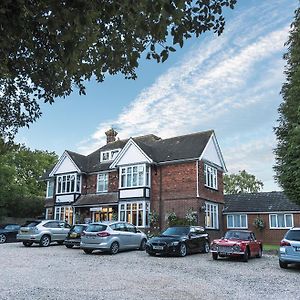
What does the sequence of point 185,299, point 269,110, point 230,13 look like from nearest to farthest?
point 230,13, point 185,299, point 269,110

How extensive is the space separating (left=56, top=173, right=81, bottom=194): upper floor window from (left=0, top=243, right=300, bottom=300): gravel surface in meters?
19.2

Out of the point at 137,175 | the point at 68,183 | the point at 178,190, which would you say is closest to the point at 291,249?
the point at 178,190

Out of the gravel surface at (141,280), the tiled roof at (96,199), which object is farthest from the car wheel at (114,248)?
the tiled roof at (96,199)

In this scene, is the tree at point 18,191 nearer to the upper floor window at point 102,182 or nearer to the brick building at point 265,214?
the upper floor window at point 102,182

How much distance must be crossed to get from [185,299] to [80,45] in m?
6.13

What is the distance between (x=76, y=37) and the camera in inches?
169

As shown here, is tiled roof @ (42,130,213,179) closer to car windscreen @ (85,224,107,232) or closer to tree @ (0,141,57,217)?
tree @ (0,141,57,217)

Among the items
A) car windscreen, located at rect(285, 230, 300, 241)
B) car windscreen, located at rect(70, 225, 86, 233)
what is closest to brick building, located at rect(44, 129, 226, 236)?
car windscreen, located at rect(70, 225, 86, 233)

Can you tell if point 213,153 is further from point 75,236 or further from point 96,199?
point 75,236

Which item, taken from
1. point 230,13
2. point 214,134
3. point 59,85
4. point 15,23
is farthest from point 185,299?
point 214,134

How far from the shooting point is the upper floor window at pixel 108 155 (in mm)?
34247

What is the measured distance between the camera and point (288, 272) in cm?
1309

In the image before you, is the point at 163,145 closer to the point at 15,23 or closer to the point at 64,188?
the point at 64,188

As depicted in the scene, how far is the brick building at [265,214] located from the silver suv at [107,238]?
1706 cm
